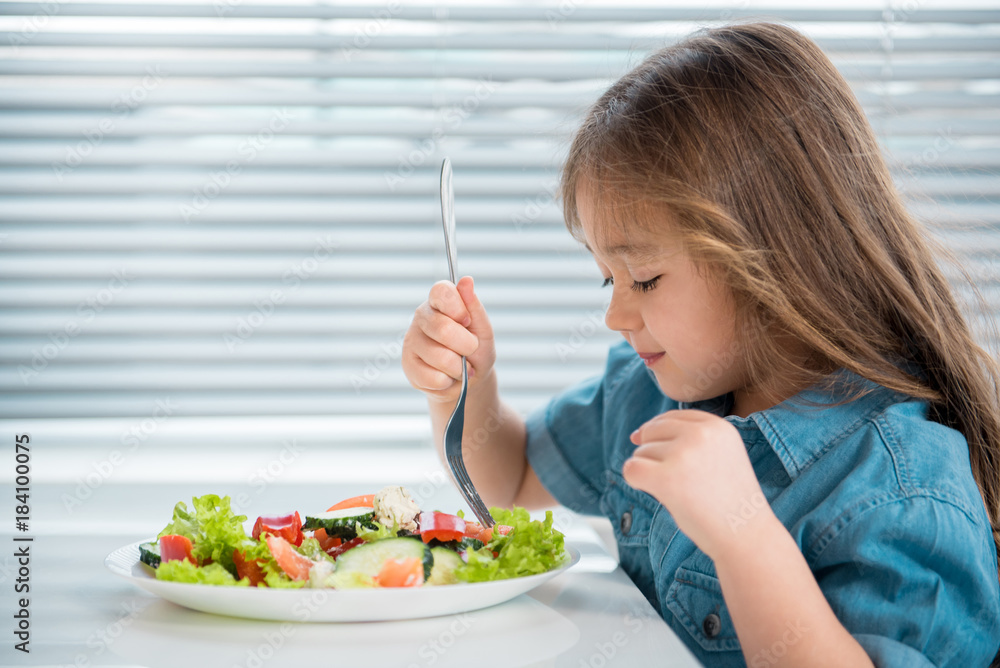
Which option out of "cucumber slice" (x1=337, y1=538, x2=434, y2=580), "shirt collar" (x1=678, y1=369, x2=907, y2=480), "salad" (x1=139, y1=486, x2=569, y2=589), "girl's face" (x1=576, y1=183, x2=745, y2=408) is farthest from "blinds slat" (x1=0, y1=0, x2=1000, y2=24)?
"cucumber slice" (x1=337, y1=538, x2=434, y2=580)

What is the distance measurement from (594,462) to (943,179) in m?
1.15

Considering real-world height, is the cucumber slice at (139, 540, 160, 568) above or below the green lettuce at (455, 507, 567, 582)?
above

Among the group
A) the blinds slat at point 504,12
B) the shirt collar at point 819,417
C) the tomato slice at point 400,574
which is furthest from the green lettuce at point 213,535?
the blinds slat at point 504,12

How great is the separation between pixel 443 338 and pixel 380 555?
36 cm

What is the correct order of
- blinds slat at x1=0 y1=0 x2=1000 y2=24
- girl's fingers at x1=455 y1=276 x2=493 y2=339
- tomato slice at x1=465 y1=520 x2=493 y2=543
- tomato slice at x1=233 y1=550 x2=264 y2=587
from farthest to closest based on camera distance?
blinds slat at x1=0 y1=0 x2=1000 y2=24 < girl's fingers at x1=455 y1=276 x2=493 y2=339 < tomato slice at x1=465 y1=520 x2=493 y2=543 < tomato slice at x1=233 y1=550 x2=264 y2=587

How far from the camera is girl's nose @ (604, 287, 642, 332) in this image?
936 mm

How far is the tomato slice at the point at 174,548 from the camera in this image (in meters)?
0.74

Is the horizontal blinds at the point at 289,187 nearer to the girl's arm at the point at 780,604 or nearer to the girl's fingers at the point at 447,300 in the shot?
the girl's fingers at the point at 447,300

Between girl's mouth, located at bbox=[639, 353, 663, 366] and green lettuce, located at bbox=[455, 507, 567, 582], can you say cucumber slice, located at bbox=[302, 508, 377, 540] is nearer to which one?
green lettuce, located at bbox=[455, 507, 567, 582]

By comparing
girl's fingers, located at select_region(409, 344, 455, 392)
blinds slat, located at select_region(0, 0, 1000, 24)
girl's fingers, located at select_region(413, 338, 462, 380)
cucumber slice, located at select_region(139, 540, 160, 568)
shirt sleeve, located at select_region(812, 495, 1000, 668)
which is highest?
blinds slat, located at select_region(0, 0, 1000, 24)

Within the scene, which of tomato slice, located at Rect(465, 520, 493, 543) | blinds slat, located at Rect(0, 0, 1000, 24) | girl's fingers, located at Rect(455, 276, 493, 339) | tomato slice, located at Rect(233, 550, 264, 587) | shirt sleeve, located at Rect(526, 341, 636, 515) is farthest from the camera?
blinds slat, located at Rect(0, 0, 1000, 24)

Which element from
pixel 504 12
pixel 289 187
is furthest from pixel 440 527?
pixel 504 12

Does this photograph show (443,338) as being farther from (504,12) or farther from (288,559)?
(504,12)

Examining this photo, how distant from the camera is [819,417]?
2.75ft
